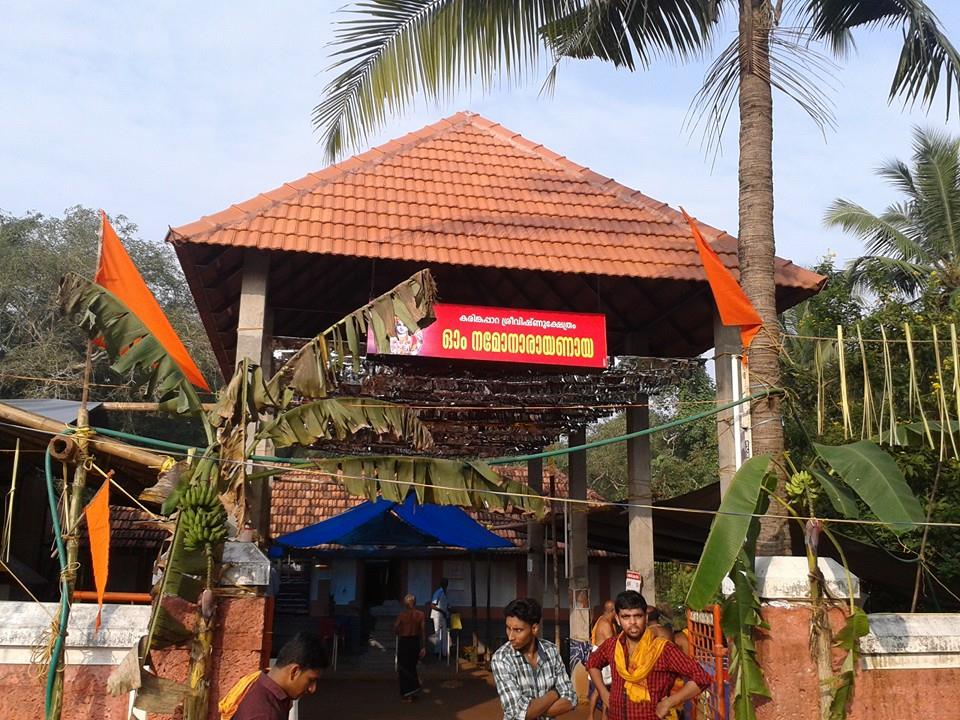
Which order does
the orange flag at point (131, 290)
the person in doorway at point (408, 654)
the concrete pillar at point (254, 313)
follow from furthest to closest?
the person in doorway at point (408, 654), the concrete pillar at point (254, 313), the orange flag at point (131, 290)

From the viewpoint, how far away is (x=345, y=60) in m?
8.34

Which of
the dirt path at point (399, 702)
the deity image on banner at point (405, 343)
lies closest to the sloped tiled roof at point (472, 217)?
the deity image on banner at point (405, 343)

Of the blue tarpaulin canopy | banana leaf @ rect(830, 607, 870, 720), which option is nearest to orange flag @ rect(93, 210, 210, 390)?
banana leaf @ rect(830, 607, 870, 720)

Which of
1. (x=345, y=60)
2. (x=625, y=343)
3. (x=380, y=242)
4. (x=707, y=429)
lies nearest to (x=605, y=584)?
(x=707, y=429)

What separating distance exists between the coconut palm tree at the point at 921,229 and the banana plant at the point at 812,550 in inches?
473

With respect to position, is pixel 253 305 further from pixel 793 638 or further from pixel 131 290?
pixel 793 638

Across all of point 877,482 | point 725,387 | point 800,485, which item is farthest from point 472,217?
point 877,482

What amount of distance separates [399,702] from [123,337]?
25.4 feet

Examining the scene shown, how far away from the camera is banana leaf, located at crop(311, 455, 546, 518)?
6.86 metres

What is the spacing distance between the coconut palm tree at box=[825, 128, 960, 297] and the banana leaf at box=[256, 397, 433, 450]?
12.8 metres

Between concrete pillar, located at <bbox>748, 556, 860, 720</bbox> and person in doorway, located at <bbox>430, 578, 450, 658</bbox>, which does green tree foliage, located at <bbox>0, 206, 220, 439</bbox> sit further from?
concrete pillar, located at <bbox>748, 556, 860, 720</bbox>

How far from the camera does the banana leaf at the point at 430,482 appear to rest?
6855 millimetres

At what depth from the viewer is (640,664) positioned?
5168mm

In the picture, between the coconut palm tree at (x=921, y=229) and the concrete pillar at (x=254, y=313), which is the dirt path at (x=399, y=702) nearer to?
the concrete pillar at (x=254, y=313)
